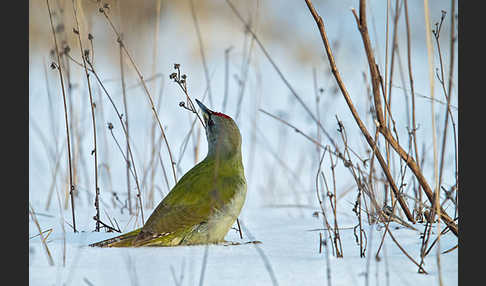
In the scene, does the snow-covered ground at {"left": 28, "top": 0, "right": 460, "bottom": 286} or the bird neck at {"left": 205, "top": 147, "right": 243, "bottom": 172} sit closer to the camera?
the snow-covered ground at {"left": 28, "top": 0, "right": 460, "bottom": 286}

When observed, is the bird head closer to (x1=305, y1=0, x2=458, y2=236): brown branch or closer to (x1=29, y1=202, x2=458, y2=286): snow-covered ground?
(x1=29, y1=202, x2=458, y2=286): snow-covered ground

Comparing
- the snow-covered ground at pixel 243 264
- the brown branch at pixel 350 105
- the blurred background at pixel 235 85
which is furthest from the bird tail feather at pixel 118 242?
the blurred background at pixel 235 85

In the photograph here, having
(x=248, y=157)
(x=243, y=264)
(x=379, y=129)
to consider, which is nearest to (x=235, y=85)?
(x=248, y=157)

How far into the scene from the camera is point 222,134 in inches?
145

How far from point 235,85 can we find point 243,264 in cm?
853

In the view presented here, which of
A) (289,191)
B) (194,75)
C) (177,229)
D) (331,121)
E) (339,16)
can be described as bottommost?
(177,229)

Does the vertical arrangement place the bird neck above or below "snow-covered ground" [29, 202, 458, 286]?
above

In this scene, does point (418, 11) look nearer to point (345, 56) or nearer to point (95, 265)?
point (345, 56)

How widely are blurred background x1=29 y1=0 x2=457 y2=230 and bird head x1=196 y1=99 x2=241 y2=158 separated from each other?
149cm

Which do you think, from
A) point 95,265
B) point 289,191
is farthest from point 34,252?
point 289,191

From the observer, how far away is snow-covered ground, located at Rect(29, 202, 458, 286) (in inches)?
98.4

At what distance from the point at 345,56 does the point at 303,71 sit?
854 mm

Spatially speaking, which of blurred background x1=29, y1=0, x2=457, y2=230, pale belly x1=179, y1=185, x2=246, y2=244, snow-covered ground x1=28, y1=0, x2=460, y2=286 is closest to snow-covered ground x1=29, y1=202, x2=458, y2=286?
snow-covered ground x1=28, y1=0, x2=460, y2=286

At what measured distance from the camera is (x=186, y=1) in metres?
12.1
